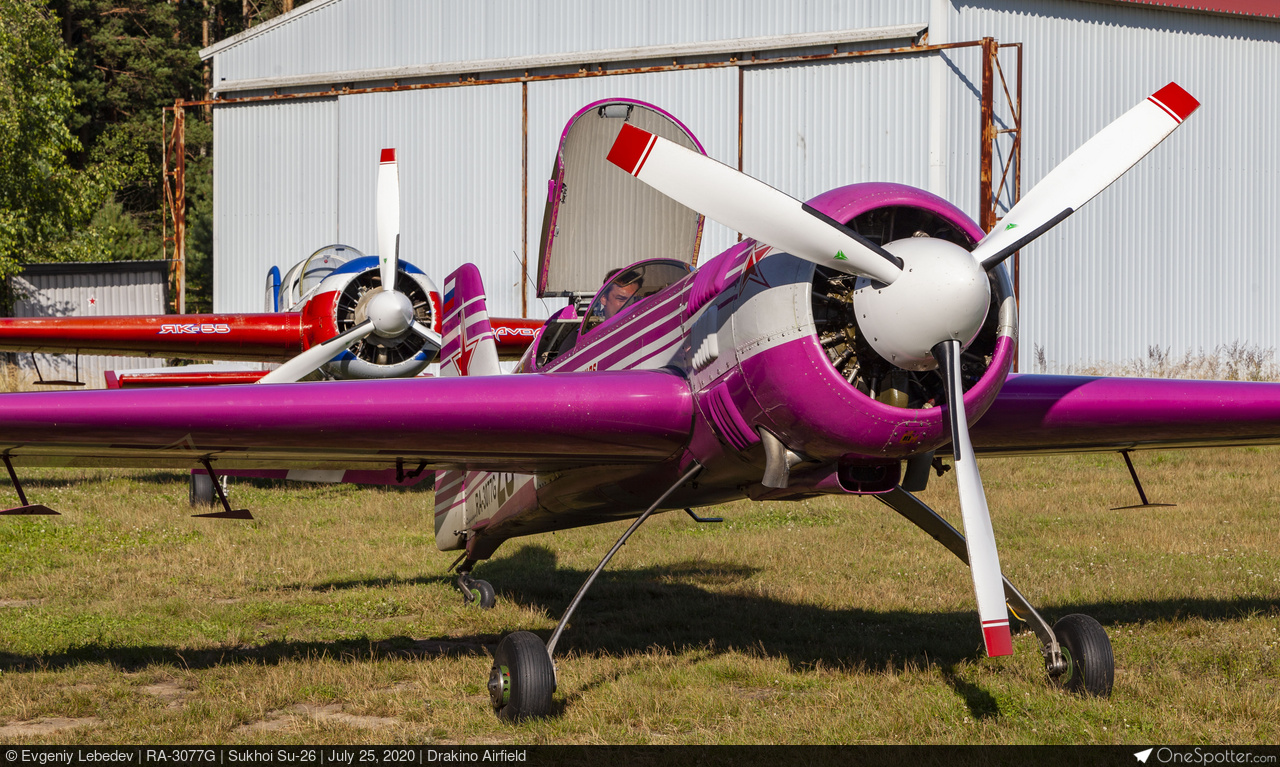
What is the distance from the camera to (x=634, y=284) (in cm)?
764

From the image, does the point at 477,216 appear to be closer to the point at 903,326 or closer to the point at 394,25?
the point at 394,25

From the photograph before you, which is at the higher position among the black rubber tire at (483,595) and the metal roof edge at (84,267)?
the metal roof edge at (84,267)

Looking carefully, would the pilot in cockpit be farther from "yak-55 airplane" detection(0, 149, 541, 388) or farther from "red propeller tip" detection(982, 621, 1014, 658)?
"yak-55 airplane" detection(0, 149, 541, 388)

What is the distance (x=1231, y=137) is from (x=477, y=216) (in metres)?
17.4

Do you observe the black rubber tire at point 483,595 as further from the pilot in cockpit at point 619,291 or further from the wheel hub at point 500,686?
the pilot in cockpit at point 619,291

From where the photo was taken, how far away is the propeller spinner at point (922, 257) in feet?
16.9

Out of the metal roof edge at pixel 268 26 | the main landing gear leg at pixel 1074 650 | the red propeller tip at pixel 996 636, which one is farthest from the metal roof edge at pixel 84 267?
the red propeller tip at pixel 996 636

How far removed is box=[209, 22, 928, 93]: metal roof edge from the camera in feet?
76.0

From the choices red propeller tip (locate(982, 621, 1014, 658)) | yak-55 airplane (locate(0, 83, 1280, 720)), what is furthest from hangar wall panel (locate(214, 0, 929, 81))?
red propeller tip (locate(982, 621, 1014, 658))

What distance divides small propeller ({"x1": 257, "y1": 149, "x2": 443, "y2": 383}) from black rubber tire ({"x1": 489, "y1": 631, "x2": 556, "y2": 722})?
648 cm

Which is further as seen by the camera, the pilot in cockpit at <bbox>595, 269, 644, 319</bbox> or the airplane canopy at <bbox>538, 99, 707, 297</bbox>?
the airplane canopy at <bbox>538, 99, 707, 297</bbox>

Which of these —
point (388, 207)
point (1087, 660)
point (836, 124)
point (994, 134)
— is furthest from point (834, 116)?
point (1087, 660)

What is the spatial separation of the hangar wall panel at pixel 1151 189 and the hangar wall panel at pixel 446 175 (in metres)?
10.8

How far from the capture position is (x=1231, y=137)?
25.1 m
